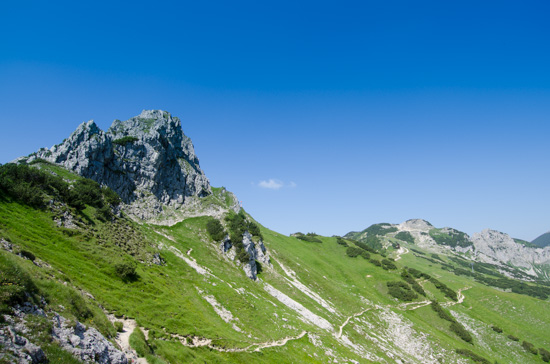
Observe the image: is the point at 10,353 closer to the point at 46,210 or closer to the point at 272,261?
the point at 46,210

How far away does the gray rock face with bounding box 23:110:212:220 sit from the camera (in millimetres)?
82750

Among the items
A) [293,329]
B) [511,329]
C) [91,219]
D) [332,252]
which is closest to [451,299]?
[511,329]

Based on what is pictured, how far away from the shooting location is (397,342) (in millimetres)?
71500

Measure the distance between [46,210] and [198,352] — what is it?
125ft

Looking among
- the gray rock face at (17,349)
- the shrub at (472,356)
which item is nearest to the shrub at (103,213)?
the gray rock face at (17,349)

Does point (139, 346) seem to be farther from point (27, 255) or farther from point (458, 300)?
point (458, 300)

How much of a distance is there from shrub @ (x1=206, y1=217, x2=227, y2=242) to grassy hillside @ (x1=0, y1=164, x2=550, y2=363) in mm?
2246

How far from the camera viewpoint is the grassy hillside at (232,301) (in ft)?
96.6

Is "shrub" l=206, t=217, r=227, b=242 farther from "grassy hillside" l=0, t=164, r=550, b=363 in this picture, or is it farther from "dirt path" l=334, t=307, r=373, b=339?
"dirt path" l=334, t=307, r=373, b=339

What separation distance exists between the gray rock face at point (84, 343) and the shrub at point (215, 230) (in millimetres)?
67704

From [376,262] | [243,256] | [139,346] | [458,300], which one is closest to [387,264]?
[376,262]

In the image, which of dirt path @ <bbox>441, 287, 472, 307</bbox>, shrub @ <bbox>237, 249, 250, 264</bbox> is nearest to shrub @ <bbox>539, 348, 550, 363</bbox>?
dirt path @ <bbox>441, 287, 472, 307</bbox>

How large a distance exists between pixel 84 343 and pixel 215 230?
73.7m

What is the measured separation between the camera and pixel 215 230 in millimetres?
89812
